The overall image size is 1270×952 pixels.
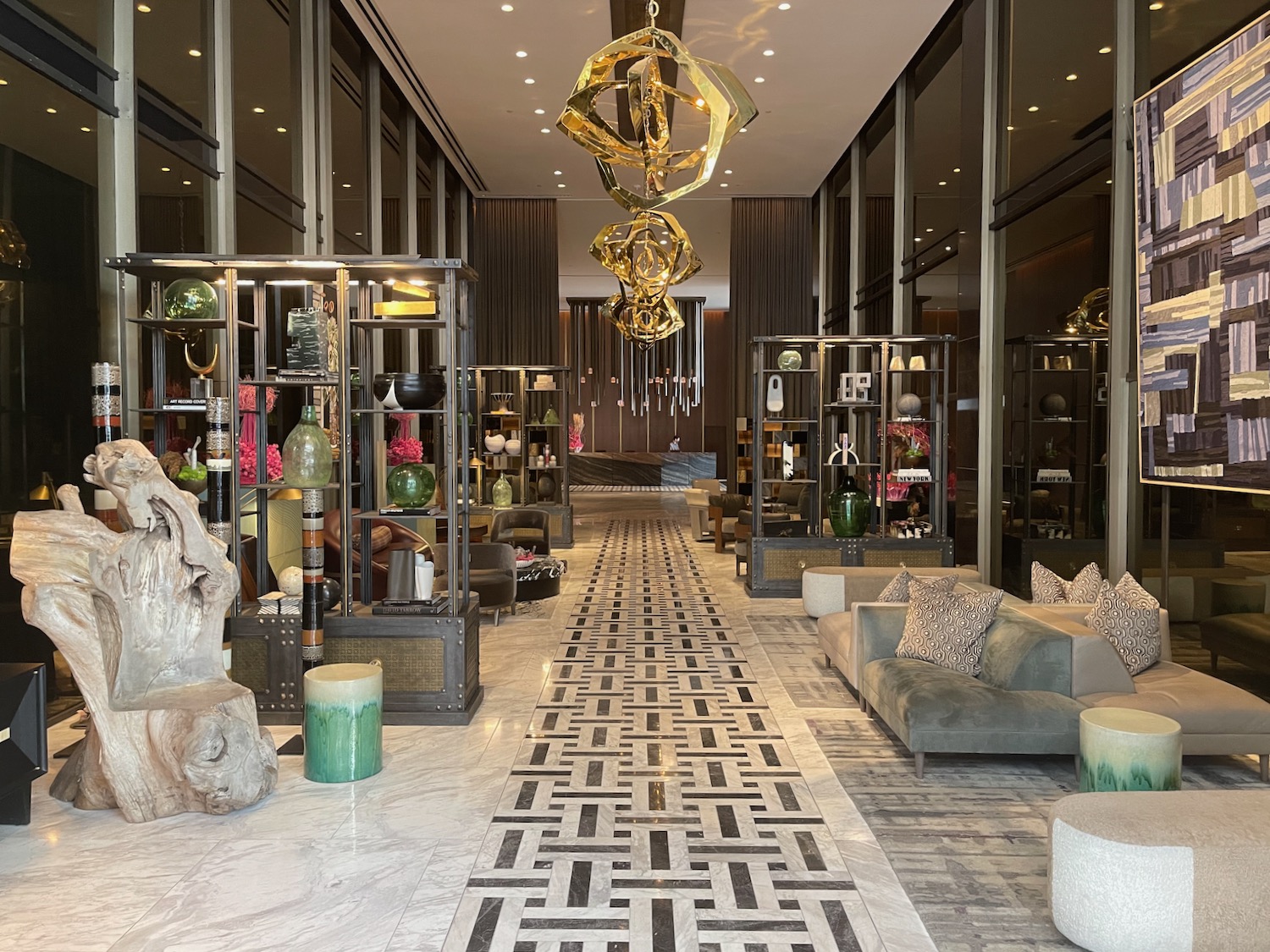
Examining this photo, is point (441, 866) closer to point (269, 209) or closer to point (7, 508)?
point (7, 508)

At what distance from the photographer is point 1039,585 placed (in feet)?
17.5

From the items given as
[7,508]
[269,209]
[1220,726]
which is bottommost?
[1220,726]

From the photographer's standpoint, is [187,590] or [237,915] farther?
[187,590]

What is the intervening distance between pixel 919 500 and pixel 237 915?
319 inches

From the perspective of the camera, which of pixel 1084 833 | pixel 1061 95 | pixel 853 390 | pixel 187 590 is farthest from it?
pixel 853 390

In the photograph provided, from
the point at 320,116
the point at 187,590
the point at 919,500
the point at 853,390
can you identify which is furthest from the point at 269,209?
the point at 919,500

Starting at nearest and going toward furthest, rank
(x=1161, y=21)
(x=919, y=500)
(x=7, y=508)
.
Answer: (x=7, y=508) → (x=1161, y=21) → (x=919, y=500)

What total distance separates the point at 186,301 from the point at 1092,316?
541 centimetres

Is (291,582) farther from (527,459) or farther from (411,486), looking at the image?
(527,459)

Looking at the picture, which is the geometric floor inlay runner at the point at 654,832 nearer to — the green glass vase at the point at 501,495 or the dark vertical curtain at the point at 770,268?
the green glass vase at the point at 501,495

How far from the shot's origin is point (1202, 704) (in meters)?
4.03

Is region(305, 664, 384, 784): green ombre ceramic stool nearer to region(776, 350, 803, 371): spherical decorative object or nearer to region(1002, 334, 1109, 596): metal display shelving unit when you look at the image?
region(1002, 334, 1109, 596): metal display shelving unit

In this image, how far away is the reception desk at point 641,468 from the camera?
966 inches

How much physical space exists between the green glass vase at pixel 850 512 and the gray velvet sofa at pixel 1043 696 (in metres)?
3.54
